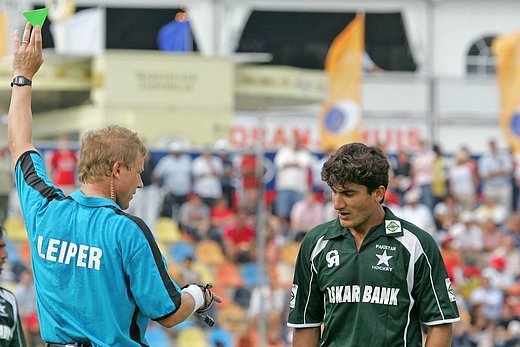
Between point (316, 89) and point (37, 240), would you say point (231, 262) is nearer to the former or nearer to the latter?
point (37, 240)

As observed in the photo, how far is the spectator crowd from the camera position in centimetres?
1546

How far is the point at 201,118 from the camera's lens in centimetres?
2512

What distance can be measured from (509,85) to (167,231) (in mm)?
8999

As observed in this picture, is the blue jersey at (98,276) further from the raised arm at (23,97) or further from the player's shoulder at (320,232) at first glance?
the player's shoulder at (320,232)

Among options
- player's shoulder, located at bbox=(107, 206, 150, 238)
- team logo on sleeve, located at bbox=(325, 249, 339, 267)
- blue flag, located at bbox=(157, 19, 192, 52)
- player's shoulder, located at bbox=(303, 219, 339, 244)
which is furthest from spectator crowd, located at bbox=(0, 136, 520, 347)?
blue flag, located at bbox=(157, 19, 192, 52)

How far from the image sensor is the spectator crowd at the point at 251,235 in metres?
15.5

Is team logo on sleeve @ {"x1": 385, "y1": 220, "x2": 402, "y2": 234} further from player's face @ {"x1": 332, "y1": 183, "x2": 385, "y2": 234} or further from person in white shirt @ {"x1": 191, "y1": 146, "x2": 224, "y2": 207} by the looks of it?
person in white shirt @ {"x1": 191, "y1": 146, "x2": 224, "y2": 207}

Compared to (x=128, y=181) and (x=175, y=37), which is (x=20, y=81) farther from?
(x=175, y=37)

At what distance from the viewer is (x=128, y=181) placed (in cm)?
527

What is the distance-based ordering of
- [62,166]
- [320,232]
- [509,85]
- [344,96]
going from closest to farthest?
1. [320,232]
2. [62,166]
3. [509,85]
4. [344,96]

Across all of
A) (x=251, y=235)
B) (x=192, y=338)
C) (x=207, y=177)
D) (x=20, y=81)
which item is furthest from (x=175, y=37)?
(x=20, y=81)

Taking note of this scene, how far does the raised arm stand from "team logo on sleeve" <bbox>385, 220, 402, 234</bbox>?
173 cm

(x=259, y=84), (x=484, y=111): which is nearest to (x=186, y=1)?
(x=484, y=111)

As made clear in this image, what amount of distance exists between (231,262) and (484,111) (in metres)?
18.9
